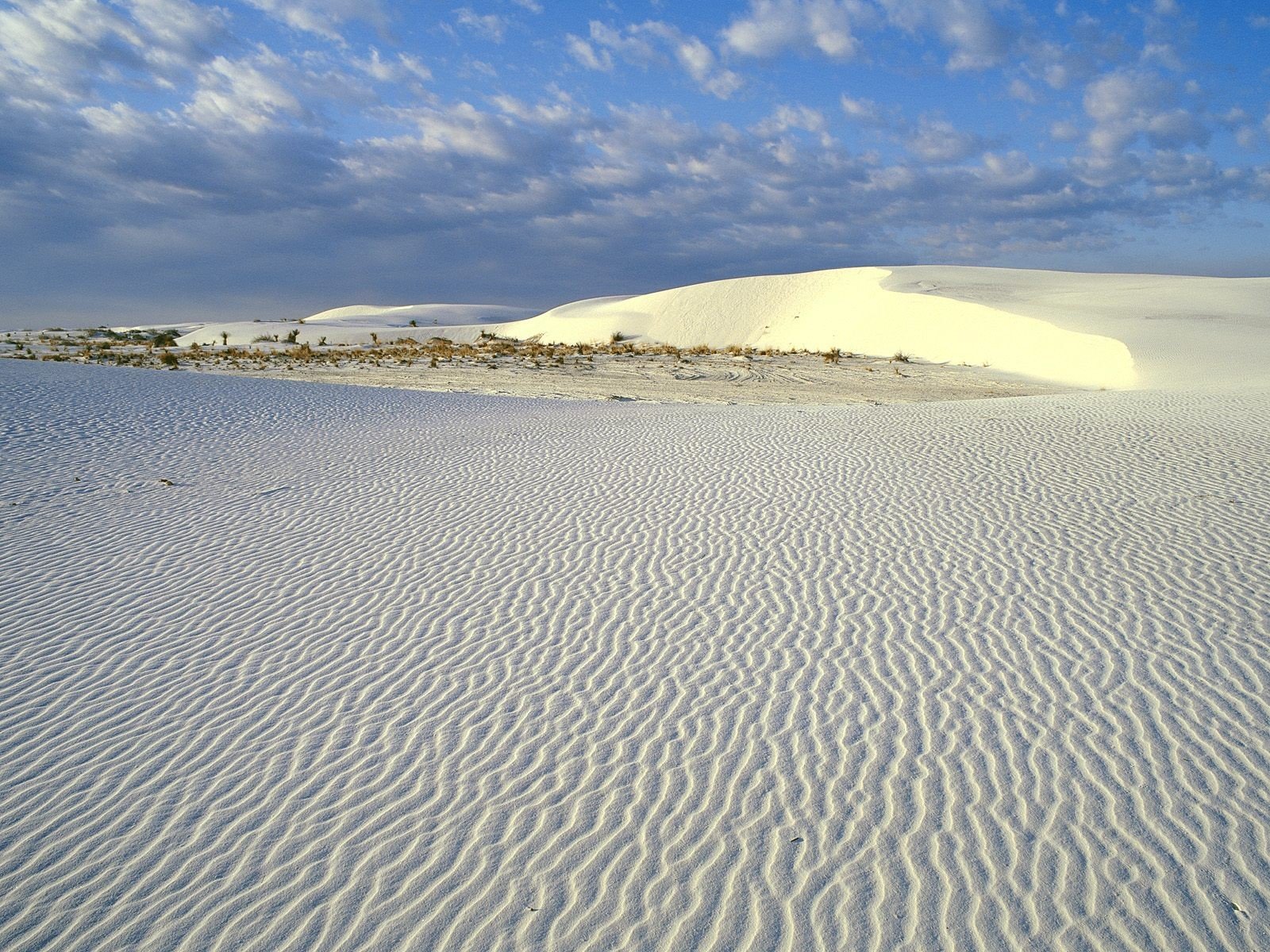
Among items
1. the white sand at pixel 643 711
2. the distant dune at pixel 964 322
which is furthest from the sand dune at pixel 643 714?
the distant dune at pixel 964 322

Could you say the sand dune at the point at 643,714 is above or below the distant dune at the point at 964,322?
below

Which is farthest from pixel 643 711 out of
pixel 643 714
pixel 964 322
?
pixel 964 322

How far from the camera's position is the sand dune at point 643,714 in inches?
115

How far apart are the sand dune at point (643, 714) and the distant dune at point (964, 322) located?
1575cm

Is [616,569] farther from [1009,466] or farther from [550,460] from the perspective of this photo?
[1009,466]

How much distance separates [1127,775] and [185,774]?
14.4 feet

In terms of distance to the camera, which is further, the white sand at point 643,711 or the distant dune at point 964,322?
the distant dune at point 964,322

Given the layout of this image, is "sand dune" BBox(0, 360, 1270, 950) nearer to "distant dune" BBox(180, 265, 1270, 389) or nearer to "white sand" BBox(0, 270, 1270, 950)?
"white sand" BBox(0, 270, 1270, 950)

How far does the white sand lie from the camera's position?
2.92 meters

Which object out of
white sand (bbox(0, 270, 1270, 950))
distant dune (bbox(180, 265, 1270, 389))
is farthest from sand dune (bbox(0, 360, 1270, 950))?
distant dune (bbox(180, 265, 1270, 389))

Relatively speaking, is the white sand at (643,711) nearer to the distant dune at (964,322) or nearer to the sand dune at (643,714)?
the sand dune at (643,714)

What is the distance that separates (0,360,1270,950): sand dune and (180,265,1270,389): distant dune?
15.8 meters

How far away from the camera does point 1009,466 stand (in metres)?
9.40

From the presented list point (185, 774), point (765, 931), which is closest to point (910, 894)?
point (765, 931)
